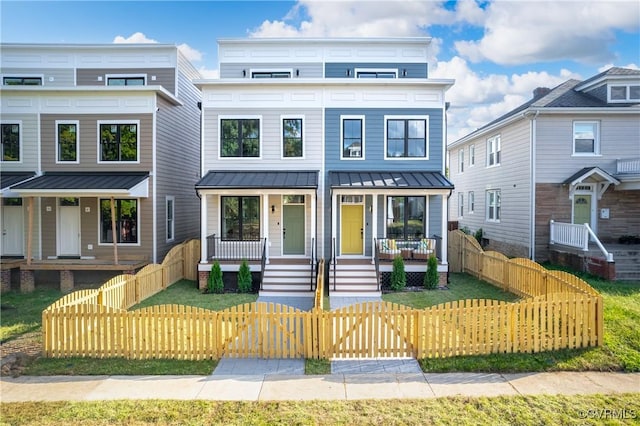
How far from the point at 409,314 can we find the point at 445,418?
2.39 meters

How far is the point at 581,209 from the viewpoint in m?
17.5

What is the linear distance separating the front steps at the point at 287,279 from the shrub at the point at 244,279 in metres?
0.55

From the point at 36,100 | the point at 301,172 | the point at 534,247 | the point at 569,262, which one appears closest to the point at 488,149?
the point at 534,247

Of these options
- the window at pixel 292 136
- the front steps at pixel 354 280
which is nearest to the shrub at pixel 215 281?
the front steps at pixel 354 280

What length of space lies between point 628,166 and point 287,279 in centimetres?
1582

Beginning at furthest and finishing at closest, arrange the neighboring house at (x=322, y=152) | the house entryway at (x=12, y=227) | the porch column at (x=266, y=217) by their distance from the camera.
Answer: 1. the house entryway at (x=12, y=227)
2. the neighboring house at (x=322, y=152)
3. the porch column at (x=266, y=217)

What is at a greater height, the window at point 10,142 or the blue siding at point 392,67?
the blue siding at point 392,67

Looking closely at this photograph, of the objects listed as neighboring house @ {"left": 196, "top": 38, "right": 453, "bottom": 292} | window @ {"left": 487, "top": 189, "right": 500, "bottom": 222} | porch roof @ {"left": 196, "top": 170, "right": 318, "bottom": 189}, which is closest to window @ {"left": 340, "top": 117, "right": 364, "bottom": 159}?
neighboring house @ {"left": 196, "top": 38, "right": 453, "bottom": 292}

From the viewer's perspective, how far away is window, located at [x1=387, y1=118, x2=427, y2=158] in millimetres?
15508

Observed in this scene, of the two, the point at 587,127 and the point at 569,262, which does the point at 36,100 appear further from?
the point at 587,127

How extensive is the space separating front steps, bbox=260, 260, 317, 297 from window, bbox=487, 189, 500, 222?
1226 cm

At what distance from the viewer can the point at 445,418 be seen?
17.9 feet

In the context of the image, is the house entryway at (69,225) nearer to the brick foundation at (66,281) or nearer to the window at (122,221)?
the window at (122,221)

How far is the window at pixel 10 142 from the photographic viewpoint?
1573 centimetres
